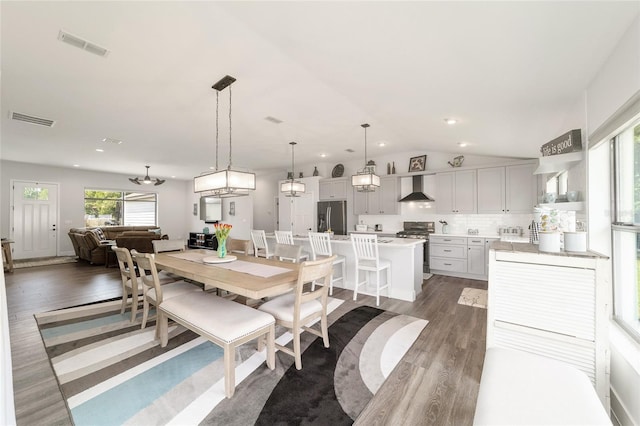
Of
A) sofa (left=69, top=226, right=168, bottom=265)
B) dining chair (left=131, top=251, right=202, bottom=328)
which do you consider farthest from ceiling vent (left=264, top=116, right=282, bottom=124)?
sofa (left=69, top=226, right=168, bottom=265)

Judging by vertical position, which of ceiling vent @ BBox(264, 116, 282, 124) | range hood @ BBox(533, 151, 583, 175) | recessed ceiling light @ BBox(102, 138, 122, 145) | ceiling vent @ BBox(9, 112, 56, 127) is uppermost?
ceiling vent @ BBox(264, 116, 282, 124)

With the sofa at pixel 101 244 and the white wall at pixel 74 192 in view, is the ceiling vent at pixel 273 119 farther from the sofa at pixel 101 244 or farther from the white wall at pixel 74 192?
the white wall at pixel 74 192

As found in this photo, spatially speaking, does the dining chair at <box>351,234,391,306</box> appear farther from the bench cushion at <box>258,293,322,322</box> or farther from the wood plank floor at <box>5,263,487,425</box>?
the bench cushion at <box>258,293,322,322</box>

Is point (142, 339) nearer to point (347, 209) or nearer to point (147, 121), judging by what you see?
point (147, 121)

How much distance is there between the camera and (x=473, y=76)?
7.66 ft

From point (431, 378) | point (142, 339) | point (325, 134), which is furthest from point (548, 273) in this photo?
point (325, 134)

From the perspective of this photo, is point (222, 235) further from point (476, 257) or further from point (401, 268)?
point (476, 257)

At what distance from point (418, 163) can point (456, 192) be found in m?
1.12

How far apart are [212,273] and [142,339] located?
111 cm

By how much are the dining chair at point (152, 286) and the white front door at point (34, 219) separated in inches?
308

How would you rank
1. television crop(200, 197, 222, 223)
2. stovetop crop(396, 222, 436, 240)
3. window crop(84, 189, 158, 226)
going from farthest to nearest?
television crop(200, 197, 222, 223) → window crop(84, 189, 158, 226) → stovetop crop(396, 222, 436, 240)

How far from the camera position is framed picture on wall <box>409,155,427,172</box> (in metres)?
6.05

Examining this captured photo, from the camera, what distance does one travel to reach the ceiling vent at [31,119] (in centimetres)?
369

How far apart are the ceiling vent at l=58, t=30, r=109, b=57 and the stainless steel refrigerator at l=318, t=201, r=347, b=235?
5.26 m
